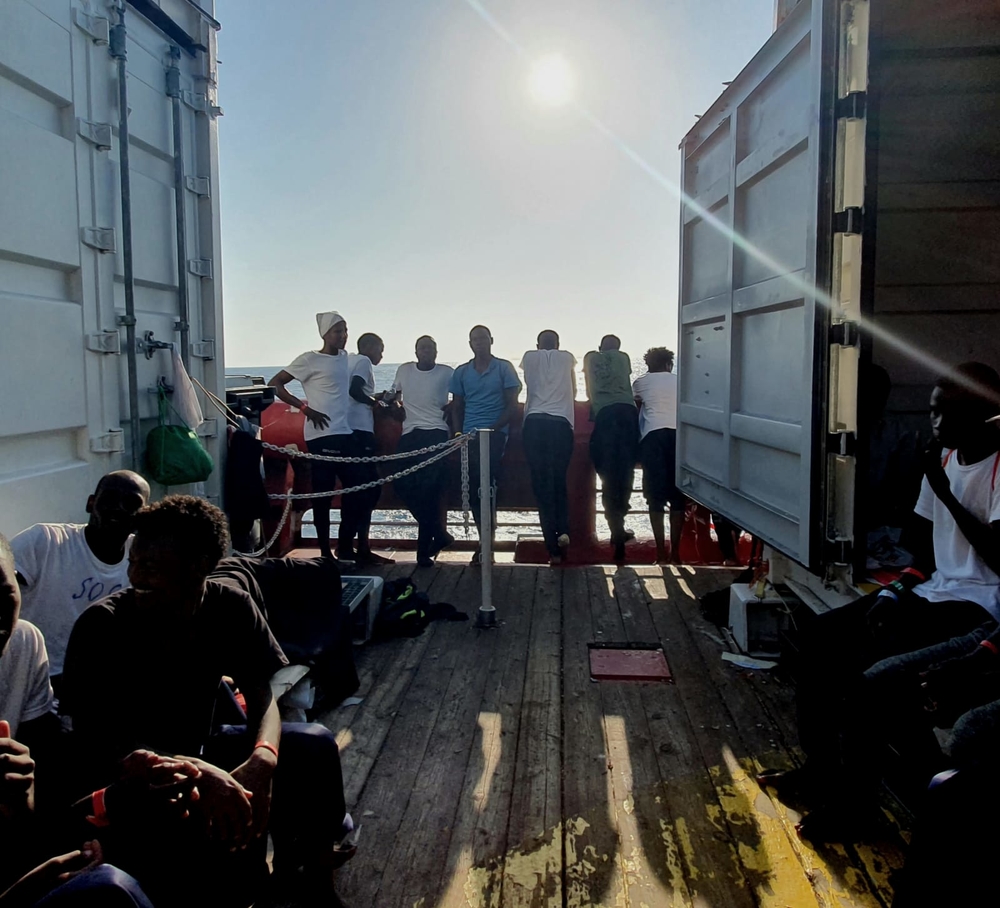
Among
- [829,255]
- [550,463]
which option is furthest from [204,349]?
[829,255]

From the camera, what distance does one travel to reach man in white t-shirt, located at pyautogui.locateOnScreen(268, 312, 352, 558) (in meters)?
6.02

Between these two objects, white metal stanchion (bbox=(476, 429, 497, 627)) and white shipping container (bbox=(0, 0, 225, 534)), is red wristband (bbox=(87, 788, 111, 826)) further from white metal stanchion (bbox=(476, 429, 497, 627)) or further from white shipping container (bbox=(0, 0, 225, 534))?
white metal stanchion (bbox=(476, 429, 497, 627))

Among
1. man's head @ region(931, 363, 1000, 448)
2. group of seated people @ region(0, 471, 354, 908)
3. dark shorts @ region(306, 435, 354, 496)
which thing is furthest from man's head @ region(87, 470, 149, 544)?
dark shorts @ region(306, 435, 354, 496)

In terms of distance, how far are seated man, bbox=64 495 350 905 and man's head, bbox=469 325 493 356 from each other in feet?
13.5

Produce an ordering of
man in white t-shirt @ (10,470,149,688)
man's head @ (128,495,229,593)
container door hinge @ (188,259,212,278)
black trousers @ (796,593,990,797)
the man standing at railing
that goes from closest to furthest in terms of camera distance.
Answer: man's head @ (128,495,229,593)
black trousers @ (796,593,990,797)
man in white t-shirt @ (10,470,149,688)
container door hinge @ (188,259,212,278)
the man standing at railing

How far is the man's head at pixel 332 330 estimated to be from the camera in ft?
20.0

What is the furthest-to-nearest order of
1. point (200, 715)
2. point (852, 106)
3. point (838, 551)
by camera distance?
point (838, 551) < point (852, 106) < point (200, 715)

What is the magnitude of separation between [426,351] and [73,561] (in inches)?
148

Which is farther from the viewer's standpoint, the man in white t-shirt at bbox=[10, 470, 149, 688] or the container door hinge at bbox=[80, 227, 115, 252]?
the container door hinge at bbox=[80, 227, 115, 252]

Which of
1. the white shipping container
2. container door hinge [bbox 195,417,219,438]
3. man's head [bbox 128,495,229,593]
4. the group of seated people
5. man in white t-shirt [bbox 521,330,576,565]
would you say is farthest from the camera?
man in white t-shirt [bbox 521,330,576,565]

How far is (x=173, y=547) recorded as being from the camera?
2.09m

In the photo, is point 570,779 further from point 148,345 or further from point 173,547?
point 148,345

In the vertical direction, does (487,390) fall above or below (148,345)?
below

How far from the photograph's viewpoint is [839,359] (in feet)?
10.3
